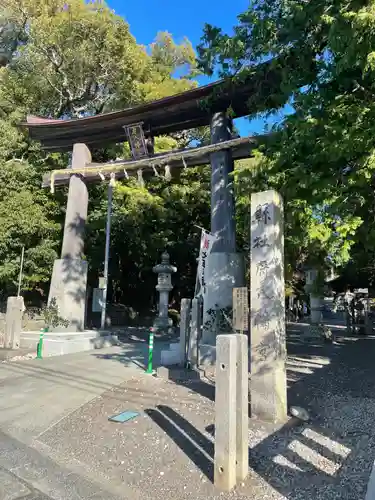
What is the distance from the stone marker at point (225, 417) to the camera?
3564 mm

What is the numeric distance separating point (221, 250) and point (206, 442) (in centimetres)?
629

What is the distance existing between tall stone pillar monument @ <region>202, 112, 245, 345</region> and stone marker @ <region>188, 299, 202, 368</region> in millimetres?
654

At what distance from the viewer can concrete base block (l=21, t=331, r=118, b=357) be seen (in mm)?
11812

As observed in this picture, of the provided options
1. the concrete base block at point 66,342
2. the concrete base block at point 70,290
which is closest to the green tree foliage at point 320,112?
the concrete base block at point 66,342

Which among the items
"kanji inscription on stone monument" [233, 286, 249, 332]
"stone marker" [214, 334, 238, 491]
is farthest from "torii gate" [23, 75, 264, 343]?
"stone marker" [214, 334, 238, 491]

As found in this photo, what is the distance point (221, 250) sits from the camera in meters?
10.5

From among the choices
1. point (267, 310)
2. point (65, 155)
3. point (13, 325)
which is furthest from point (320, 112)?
point (65, 155)

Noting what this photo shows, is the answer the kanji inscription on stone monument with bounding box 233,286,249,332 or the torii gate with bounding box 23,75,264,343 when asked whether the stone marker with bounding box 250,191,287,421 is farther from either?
the torii gate with bounding box 23,75,264,343

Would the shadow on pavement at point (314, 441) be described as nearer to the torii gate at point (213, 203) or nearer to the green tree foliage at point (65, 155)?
the torii gate at point (213, 203)

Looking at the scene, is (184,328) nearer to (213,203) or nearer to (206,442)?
(213,203)

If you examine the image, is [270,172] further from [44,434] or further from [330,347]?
[330,347]

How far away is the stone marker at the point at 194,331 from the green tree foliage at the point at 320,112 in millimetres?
3114

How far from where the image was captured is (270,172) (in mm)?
6246

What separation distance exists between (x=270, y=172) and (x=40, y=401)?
5.47 meters
